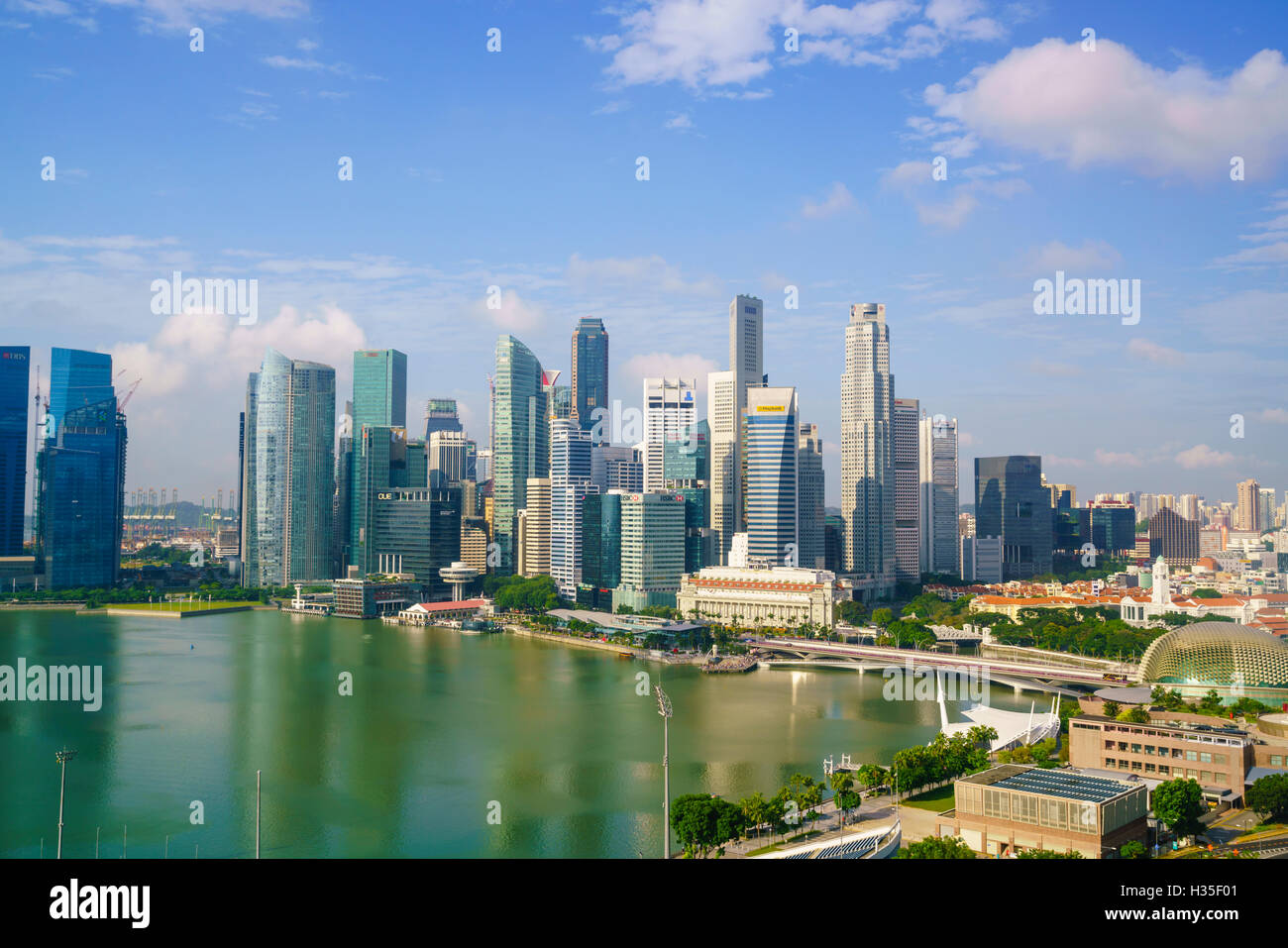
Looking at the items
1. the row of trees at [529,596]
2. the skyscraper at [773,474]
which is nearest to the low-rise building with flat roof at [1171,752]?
the skyscraper at [773,474]

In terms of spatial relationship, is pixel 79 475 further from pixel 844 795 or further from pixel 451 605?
pixel 844 795

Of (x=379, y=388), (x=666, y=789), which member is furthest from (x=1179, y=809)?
(x=379, y=388)

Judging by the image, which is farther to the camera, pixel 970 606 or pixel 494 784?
pixel 970 606

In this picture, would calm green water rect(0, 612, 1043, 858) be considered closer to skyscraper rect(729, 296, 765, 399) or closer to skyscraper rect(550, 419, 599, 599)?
skyscraper rect(550, 419, 599, 599)
